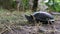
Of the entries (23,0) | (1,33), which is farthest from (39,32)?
(23,0)

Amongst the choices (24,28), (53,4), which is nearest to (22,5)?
(53,4)

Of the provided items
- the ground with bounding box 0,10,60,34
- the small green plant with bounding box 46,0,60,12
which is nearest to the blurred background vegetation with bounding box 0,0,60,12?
the small green plant with bounding box 46,0,60,12

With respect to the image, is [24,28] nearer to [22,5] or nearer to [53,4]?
[22,5]

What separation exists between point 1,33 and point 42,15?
157 centimetres

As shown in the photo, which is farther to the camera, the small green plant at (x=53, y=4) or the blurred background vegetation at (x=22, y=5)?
the small green plant at (x=53, y=4)

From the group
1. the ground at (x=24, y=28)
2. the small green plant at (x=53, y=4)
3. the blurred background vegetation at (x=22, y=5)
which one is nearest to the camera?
the ground at (x=24, y=28)

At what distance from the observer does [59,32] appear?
11.0ft

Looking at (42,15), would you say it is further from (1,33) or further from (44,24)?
(1,33)

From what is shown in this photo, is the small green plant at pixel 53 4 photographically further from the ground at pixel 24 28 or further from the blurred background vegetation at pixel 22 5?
the ground at pixel 24 28

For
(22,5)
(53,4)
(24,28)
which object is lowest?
(53,4)

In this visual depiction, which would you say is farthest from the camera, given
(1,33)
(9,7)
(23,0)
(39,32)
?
(23,0)

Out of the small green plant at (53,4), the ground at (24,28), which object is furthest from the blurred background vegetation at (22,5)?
the ground at (24,28)

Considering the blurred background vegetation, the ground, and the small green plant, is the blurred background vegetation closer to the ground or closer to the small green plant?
the small green plant

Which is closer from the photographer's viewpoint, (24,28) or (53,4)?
(24,28)
